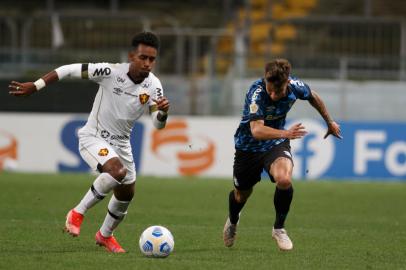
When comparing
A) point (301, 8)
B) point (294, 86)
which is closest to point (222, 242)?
point (294, 86)

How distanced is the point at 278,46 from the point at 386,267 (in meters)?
20.0

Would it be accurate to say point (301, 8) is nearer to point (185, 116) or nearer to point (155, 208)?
point (185, 116)

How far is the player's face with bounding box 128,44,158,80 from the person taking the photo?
10.4 meters

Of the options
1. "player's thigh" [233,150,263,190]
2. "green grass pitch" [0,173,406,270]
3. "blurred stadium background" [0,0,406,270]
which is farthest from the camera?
"blurred stadium background" [0,0,406,270]

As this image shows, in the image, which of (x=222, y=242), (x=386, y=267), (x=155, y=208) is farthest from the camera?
(x=155, y=208)

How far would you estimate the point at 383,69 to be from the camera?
25.7m

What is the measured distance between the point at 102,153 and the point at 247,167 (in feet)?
5.66

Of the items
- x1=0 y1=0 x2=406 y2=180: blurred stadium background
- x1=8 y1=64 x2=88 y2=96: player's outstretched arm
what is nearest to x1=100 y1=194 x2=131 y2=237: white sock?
x1=8 y1=64 x2=88 y2=96: player's outstretched arm

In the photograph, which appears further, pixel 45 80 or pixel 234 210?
pixel 234 210

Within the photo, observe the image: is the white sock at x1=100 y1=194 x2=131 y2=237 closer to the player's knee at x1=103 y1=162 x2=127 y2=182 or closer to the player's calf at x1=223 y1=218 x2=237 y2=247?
the player's knee at x1=103 y1=162 x2=127 y2=182

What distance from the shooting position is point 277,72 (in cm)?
1021

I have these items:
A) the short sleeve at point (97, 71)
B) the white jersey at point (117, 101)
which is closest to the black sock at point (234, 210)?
the white jersey at point (117, 101)

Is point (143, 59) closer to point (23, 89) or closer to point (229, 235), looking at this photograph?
point (23, 89)

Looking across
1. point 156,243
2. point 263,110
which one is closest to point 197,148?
point 263,110
